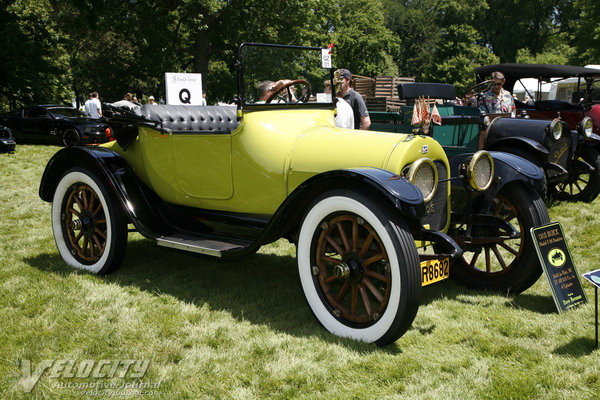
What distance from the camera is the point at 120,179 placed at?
171 inches

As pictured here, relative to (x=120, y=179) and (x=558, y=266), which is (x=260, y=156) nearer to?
(x=120, y=179)

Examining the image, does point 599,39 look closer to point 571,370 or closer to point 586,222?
point 586,222

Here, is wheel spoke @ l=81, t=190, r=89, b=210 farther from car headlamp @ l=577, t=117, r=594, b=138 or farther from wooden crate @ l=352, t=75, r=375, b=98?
wooden crate @ l=352, t=75, r=375, b=98

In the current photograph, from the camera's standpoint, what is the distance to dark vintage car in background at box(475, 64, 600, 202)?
6.59m

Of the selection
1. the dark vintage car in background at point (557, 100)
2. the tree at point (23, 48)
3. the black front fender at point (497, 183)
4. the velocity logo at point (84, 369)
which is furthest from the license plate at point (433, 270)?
the tree at point (23, 48)

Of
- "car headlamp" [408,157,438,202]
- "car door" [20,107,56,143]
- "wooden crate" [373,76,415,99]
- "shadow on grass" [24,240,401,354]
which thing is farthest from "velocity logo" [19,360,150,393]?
"car door" [20,107,56,143]

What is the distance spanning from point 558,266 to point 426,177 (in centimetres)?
114

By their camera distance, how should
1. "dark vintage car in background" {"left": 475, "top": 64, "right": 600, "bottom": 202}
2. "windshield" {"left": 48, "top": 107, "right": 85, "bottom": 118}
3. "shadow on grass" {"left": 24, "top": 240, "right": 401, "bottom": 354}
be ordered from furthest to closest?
"windshield" {"left": 48, "top": 107, "right": 85, "bottom": 118}
"dark vintage car in background" {"left": 475, "top": 64, "right": 600, "bottom": 202}
"shadow on grass" {"left": 24, "top": 240, "right": 401, "bottom": 354}

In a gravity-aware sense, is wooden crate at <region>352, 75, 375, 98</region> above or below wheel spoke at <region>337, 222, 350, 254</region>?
above

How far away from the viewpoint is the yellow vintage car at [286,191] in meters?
3.00

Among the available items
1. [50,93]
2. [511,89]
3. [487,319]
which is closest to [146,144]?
[487,319]

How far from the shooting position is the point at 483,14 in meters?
44.8

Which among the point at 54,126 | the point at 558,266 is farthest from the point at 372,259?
the point at 54,126

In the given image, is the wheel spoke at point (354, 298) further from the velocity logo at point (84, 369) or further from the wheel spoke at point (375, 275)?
the velocity logo at point (84, 369)
